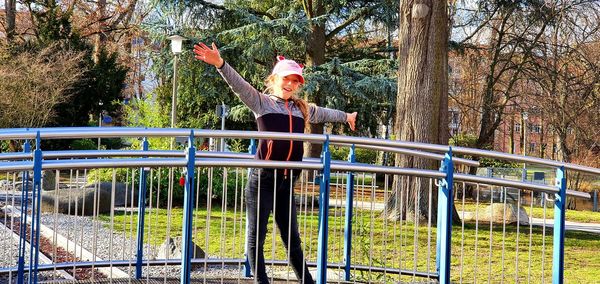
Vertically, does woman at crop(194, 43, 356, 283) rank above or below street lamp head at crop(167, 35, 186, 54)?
below

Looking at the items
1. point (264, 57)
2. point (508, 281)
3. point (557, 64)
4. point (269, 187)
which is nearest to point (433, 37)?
point (508, 281)

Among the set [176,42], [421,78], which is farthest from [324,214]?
[176,42]

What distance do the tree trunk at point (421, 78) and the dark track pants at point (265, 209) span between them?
26.4 ft

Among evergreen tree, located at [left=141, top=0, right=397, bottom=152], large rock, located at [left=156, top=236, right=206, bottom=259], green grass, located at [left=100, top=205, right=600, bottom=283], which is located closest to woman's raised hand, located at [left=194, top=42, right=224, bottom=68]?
green grass, located at [left=100, top=205, right=600, bottom=283]

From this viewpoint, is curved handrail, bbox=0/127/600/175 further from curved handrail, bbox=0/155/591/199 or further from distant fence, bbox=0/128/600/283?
curved handrail, bbox=0/155/591/199

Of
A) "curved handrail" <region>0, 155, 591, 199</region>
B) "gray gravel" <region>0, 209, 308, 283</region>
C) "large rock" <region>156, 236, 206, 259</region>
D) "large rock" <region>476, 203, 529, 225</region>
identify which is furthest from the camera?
"large rock" <region>476, 203, 529, 225</region>

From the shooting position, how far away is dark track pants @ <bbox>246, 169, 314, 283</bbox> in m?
5.38

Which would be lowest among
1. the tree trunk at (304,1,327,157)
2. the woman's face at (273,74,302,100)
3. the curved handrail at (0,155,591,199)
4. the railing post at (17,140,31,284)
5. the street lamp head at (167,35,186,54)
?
the railing post at (17,140,31,284)

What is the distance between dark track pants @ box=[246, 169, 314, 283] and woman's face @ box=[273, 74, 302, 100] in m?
0.54

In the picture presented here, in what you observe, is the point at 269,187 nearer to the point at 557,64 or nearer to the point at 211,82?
the point at 211,82

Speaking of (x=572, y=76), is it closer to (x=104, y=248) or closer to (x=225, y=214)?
(x=104, y=248)

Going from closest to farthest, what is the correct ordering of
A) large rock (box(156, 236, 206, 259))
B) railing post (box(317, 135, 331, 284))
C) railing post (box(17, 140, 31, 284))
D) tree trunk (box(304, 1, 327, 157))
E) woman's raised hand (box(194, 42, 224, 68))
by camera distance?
railing post (box(17, 140, 31, 284))
woman's raised hand (box(194, 42, 224, 68))
railing post (box(317, 135, 331, 284))
large rock (box(156, 236, 206, 259))
tree trunk (box(304, 1, 327, 157))

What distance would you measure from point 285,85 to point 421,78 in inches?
337

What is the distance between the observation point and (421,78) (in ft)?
44.6
